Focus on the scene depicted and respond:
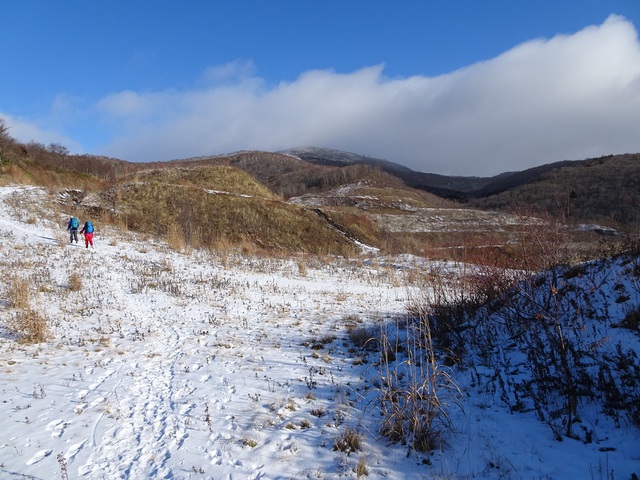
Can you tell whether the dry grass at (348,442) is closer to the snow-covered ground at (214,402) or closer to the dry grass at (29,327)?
the snow-covered ground at (214,402)

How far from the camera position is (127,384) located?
5727mm

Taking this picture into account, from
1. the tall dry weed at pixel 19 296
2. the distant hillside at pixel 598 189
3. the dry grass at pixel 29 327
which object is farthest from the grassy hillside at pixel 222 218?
the distant hillside at pixel 598 189

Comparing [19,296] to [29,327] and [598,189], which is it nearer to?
[29,327]

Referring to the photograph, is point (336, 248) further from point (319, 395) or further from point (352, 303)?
point (319, 395)

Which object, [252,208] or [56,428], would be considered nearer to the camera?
[56,428]

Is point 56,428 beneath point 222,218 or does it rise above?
beneath

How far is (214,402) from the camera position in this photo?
523 cm

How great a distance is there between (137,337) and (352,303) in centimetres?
658

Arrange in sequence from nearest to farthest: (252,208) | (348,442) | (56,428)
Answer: (348,442), (56,428), (252,208)

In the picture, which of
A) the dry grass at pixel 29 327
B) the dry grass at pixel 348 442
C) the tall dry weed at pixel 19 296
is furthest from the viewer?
the tall dry weed at pixel 19 296

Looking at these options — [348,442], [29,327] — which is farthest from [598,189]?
[29,327]

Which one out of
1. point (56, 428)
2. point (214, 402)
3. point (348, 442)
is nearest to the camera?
point (348, 442)

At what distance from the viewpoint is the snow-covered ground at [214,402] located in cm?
372

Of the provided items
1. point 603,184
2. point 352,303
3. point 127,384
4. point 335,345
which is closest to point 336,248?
point 352,303
